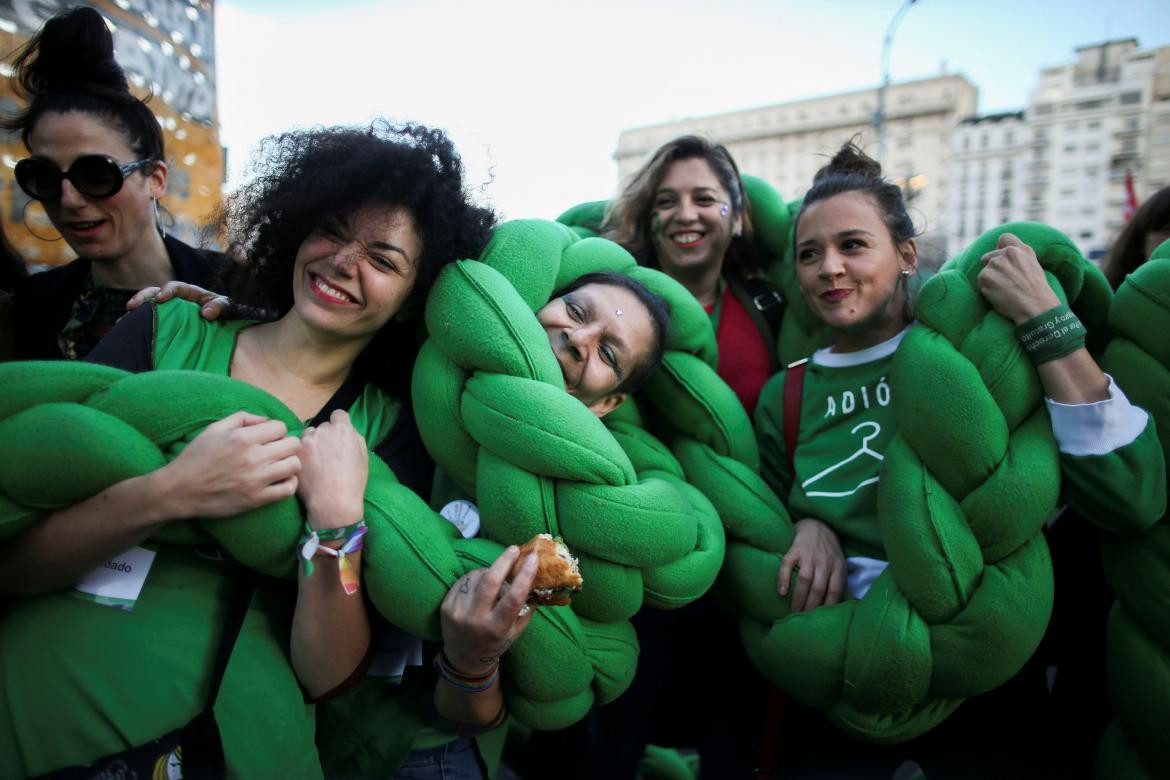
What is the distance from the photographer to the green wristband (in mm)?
1731

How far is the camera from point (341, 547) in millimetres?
1441

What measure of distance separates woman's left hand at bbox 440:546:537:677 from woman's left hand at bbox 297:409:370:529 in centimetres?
28

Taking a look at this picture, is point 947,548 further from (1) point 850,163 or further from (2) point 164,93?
(2) point 164,93

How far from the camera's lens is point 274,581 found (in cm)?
158

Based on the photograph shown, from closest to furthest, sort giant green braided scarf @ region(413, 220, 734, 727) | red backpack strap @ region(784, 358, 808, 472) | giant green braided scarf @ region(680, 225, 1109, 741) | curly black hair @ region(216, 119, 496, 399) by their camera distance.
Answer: giant green braided scarf @ region(413, 220, 734, 727) < giant green braided scarf @ region(680, 225, 1109, 741) < curly black hair @ region(216, 119, 496, 399) < red backpack strap @ region(784, 358, 808, 472)

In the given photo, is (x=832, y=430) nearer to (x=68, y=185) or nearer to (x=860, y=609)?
(x=860, y=609)

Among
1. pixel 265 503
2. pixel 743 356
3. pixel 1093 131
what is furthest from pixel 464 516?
pixel 1093 131

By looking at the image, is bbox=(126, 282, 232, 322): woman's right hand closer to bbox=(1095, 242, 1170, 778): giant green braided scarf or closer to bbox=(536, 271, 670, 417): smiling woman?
bbox=(536, 271, 670, 417): smiling woman

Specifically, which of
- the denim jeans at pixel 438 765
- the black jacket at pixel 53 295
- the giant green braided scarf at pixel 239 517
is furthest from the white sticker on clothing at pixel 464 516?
the black jacket at pixel 53 295

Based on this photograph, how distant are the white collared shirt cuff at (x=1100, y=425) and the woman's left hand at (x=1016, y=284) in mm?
248

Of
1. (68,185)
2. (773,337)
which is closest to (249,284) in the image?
(68,185)

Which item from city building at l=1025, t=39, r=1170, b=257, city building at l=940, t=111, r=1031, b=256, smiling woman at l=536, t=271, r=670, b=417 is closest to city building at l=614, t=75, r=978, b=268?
city building at l=940, t=111, r=1031, b=256

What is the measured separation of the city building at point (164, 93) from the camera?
2652 millimetres

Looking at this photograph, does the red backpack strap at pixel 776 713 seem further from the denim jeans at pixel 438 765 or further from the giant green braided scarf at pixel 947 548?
the denim jeans at pixel 438 765
